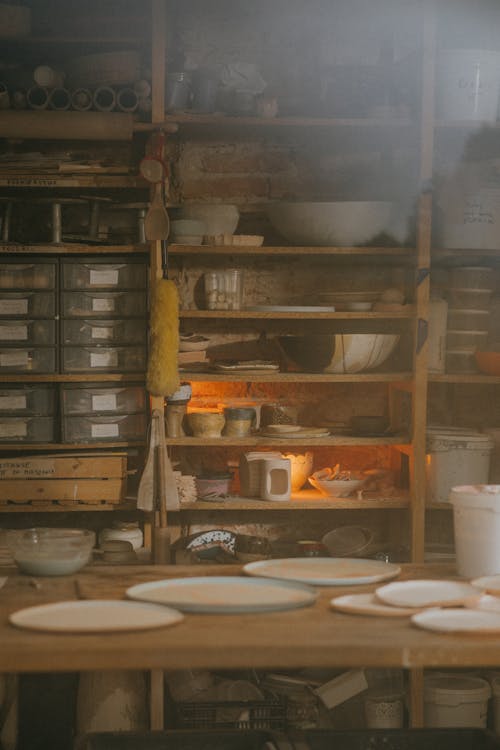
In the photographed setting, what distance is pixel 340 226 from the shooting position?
376 cm

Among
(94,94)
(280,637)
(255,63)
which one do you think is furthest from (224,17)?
(280,637)

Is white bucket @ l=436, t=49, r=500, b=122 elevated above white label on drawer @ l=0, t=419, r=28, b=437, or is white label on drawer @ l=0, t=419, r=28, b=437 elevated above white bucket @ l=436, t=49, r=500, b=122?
white bucket @ l=436, t=49, r=500, b=122

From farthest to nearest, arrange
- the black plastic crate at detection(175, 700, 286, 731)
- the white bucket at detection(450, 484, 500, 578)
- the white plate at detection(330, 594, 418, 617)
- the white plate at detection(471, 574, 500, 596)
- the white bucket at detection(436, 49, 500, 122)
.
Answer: the white bucket at detection(436, 49, 500, 122)
the black plastic crate at detection(175, 700, 286, 731)
the white bucket at detection(450, 484, 500, 578)
the white plate at detection(471, 574, 500, 596)
the white plate at detection(330, 594, 418, 617)

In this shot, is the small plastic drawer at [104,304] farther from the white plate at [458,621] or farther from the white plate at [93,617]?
the white plate at [458,621]

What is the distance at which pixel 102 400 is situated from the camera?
3771 millimetres

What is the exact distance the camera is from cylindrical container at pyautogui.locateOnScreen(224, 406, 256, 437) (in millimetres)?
3773

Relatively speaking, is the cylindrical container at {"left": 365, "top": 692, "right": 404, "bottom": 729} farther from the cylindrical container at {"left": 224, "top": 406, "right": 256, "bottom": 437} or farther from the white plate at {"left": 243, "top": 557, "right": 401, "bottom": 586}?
the white plate at {"left": 243, "top": 557, "right": 401, "bottom": 586}

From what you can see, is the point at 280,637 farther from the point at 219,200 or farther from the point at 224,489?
the point at 219,200

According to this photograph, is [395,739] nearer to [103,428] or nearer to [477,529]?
[477,529]

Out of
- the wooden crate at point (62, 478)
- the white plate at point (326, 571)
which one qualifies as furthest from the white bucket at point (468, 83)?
the white plate at point (326, 571)

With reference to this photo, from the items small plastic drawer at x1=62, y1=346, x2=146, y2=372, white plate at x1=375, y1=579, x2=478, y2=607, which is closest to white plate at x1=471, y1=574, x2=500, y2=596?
white plate at x1=375, y1=579, x2=478, y2=607

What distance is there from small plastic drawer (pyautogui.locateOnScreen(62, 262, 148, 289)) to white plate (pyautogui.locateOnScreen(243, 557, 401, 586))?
1754 mm

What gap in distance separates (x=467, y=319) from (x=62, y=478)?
5.77ft

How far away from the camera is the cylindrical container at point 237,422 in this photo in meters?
3.77
